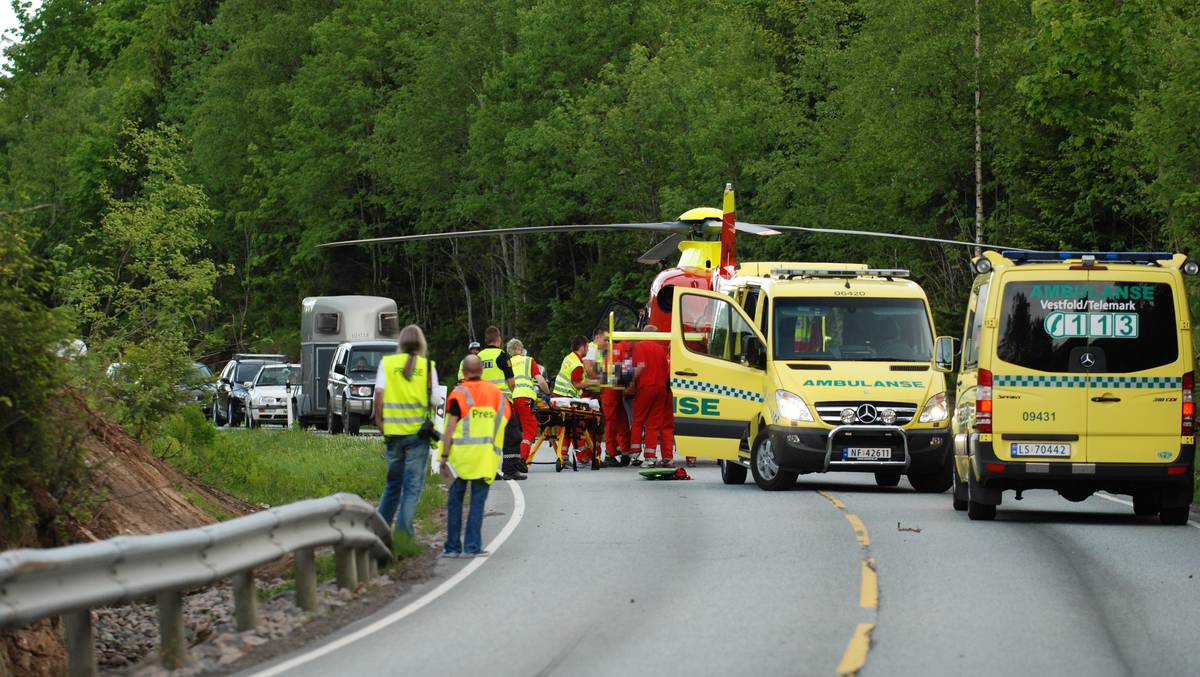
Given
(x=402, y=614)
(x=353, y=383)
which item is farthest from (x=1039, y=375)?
(x=353, y=383)

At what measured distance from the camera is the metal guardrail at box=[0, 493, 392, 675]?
9500 millimetres

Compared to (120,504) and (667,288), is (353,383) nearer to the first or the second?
(667,288)

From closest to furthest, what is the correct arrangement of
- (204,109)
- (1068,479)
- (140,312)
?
(1068,479) < (140,312) < (204,109)

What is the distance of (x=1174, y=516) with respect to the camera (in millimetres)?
19266

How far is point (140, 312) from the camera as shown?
3234 cm

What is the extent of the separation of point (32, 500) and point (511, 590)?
151 inches

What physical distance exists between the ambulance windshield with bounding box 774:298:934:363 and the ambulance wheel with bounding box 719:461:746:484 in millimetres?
1970

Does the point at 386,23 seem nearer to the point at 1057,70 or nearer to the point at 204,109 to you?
the point at 204,109

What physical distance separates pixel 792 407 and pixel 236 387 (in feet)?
95.7

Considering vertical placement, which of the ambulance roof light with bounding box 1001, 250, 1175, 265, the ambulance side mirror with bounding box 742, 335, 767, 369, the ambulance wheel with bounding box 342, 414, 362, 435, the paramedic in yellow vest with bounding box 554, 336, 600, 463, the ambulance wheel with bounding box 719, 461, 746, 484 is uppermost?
the ambulance roof light with bounding box 1001, 250, 1175, 265

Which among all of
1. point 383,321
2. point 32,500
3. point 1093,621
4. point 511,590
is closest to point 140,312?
point 383,321

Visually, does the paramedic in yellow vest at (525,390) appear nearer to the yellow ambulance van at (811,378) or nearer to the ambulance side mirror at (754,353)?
the yellow ambulance van at (811,378)

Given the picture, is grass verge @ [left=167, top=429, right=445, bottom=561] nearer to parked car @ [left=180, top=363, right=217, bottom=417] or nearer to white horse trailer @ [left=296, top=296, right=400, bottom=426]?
parked car @ [left=180, top=363, right=217, bottom=417]

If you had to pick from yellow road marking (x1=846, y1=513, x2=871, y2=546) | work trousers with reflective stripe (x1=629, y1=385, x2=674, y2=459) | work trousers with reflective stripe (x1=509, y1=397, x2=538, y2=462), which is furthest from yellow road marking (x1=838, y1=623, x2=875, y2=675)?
work trousers with reflective stripe (x1=629, y1=385, x2=674, y2=459)
